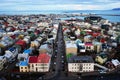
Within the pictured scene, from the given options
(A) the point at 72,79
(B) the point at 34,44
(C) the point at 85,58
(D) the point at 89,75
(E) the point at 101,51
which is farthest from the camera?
(B) the point at 34,44

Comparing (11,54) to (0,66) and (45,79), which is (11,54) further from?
(45,79)

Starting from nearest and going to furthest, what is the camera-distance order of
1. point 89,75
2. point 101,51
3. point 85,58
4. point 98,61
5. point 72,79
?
point 72,79 < point 89,75 < point 85,58 < point 98,61 < point 101,51

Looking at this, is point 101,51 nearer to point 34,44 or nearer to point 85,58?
point 85,58

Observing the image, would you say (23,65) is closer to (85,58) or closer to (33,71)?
(33,71)

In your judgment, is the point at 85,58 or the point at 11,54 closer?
the point at 85,58

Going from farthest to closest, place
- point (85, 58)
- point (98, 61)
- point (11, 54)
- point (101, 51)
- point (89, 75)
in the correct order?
point (101, 51) → point (11, 54) → point (98, 61) → point (85, 58) → point (89, 75)

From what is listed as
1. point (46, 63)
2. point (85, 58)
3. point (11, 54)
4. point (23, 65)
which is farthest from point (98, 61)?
point (11, 54)

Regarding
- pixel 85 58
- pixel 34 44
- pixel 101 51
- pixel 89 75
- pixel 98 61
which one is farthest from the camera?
pixel 34 44

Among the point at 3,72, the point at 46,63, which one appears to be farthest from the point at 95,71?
the point at 3,72

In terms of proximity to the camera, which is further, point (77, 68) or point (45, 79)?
point (77, 68)
